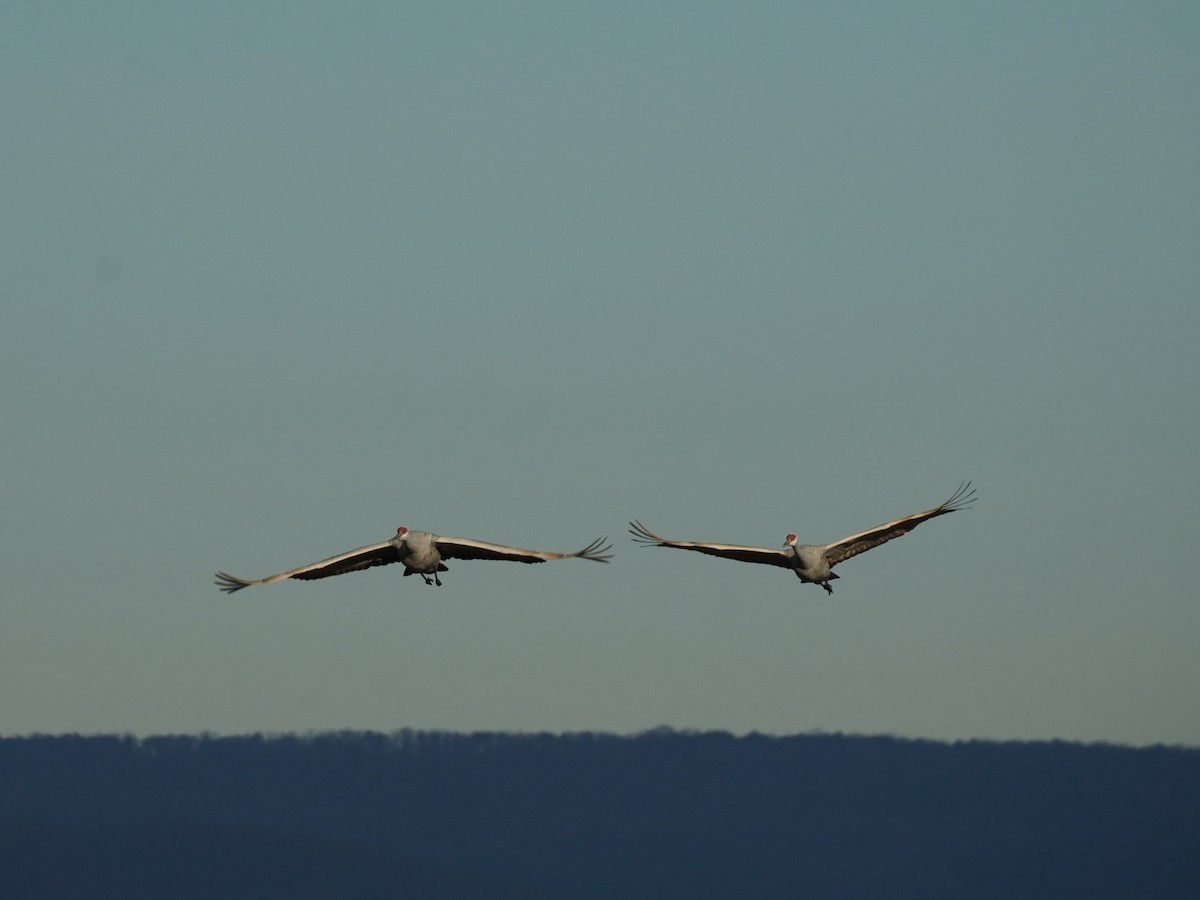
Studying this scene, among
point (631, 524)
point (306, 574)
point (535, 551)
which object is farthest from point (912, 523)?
point (306, 574)

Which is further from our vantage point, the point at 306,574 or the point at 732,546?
the point at 732,546

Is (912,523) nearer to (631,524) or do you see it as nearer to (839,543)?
(839,543)

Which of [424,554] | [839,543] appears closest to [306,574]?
[424,554]

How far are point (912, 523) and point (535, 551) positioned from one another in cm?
1794

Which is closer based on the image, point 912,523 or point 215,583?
point 215,583

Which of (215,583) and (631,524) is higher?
(631,524)

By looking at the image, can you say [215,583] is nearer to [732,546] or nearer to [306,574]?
[306,574]

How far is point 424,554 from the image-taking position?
82.8 metres

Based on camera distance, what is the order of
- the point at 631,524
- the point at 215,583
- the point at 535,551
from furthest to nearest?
the point at 631,524
the point at 535,551
the point at 215,583

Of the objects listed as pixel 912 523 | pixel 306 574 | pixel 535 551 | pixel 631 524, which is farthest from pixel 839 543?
pixel 306 574

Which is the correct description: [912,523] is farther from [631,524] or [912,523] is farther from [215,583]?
[215,583]

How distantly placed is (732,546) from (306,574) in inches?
761

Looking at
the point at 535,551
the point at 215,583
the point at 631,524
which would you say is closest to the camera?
the point at 215,583

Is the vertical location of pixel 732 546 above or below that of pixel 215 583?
above
